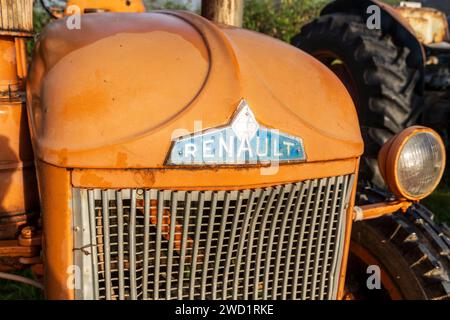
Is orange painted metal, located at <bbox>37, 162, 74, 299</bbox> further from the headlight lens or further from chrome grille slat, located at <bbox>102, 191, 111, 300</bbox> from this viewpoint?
the headlight lens

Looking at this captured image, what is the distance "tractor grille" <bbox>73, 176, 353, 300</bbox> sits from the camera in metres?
1.43

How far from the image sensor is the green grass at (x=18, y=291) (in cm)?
296

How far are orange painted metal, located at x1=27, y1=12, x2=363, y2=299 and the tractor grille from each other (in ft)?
0.15

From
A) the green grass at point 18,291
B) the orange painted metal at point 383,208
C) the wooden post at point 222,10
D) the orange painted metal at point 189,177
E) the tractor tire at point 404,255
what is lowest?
the green grass at point 18,291

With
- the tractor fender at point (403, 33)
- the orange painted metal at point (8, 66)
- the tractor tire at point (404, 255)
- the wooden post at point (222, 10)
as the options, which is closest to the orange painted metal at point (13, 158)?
the orange painted metal at point (8, 66)

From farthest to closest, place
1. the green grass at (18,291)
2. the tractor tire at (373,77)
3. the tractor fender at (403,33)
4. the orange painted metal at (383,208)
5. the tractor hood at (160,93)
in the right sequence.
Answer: the tractor fender at (403,33) < the tractor tire at (373,77) < the green grass at (18,291) < the orange painted metal at (383,208) < the tractor hood at (160,93)

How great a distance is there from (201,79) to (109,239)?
0.52m

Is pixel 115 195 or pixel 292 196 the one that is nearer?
pixel 115 195

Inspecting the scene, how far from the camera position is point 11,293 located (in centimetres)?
300

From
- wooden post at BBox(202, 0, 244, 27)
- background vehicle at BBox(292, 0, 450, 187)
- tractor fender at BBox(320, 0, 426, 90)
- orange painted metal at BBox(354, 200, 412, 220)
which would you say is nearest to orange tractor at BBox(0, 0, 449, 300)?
orange painted metal at BBox(354, 200, 412, 220)

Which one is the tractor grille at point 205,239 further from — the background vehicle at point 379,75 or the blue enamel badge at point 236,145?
the background vehicle at point 379,75

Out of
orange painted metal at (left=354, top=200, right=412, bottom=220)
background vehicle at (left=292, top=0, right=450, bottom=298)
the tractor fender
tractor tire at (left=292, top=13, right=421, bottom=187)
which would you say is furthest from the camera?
the tractor fender
